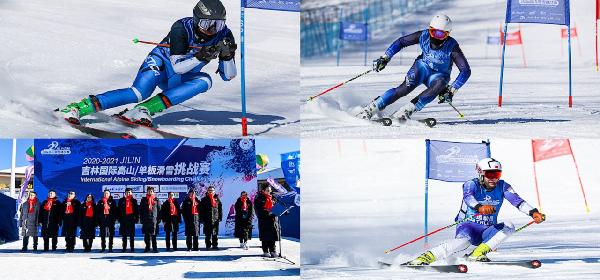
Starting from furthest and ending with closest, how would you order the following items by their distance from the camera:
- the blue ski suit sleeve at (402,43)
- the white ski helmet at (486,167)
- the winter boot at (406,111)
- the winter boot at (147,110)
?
the winter boot at (406,111) < the blue ski suit sleeve at (402,43) < the winter boot at (147,110) < the white ski helmet at (486,167)

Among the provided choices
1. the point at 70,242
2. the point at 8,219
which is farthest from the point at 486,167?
the point at 8,219

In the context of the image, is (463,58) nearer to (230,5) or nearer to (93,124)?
(230,5)

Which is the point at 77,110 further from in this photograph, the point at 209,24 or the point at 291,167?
the point at 291,167

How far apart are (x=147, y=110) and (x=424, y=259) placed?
3502 mm

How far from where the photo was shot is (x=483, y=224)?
734 centimetres

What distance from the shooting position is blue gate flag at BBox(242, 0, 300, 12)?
8.14 meters

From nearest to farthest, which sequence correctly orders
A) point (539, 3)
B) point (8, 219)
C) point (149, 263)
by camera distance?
point (149, 263)
point (8, 219)
point (539, 3)

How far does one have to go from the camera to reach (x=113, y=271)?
744cm

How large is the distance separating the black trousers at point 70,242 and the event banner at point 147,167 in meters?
0.46

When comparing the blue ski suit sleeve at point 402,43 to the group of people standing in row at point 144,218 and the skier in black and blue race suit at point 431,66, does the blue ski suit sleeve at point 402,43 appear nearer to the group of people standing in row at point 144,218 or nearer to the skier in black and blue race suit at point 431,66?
the skier in black and blue race suit at point 431,66

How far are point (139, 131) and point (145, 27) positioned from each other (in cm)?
135

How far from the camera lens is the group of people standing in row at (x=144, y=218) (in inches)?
307

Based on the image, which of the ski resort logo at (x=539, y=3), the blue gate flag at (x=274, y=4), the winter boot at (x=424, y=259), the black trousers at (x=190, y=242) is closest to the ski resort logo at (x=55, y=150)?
the black trousers at (x=190, y=242)

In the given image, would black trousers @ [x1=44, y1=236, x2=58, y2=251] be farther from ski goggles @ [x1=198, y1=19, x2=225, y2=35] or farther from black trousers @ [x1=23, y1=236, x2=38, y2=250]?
ski goggles @ [x1=198, y1=19, x2=225, y2=35]
